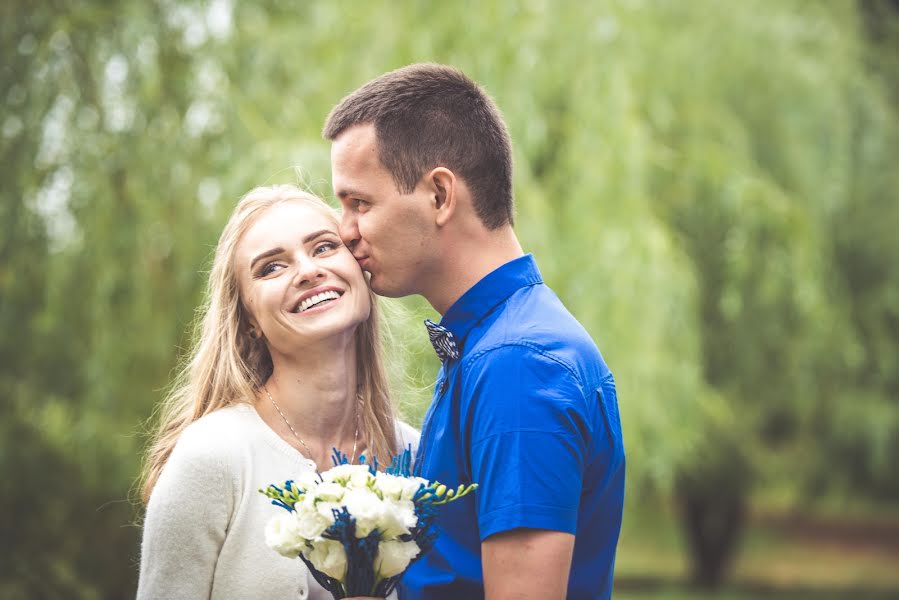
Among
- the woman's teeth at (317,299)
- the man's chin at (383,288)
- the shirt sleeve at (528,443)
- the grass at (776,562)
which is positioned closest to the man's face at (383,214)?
the man's chin at (383,288)

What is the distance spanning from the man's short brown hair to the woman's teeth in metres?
0.47

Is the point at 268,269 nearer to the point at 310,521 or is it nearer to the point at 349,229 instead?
the point at 349,229

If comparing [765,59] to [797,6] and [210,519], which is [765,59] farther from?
[210,519]

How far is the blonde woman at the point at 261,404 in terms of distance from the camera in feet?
8.55

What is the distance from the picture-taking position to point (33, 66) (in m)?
6.70

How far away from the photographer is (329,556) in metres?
2.18

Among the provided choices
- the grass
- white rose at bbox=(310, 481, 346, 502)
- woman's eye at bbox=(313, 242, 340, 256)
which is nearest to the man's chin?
woman's eye at bbox=(313, 242, 340, 256)

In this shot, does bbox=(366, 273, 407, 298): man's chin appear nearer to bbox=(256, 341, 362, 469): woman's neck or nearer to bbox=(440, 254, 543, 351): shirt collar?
bbox=(440, 254, 543, 351): shirt collar

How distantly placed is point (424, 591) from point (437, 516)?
0.73 feet

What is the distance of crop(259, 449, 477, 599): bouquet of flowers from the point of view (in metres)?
2.13

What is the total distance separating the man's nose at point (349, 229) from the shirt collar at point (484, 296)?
37 centimetres

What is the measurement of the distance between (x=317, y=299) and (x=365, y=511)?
819mm

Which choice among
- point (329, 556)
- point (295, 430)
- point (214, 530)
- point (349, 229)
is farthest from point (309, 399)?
point (329, 556)

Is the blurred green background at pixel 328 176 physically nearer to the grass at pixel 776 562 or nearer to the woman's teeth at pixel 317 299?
the woman's teeth at pixel 317 299
